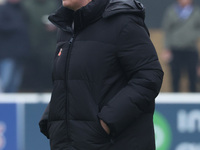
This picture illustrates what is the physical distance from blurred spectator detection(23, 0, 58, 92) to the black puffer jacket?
327cm

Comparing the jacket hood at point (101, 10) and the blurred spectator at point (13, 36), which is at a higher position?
the jacket hood at point (101, 10)

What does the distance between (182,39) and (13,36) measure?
1.85 meters

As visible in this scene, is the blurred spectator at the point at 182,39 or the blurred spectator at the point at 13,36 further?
the blurred spectator at the point at 13,36

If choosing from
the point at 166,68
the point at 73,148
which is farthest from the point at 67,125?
the point at 166,68

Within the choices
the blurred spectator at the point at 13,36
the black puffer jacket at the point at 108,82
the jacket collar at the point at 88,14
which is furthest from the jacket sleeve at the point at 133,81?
the blurred spectator at the point at 13,36

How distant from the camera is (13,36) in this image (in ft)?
21.2

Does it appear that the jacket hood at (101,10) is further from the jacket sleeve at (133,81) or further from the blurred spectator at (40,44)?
the blurred spectator at (40,44)

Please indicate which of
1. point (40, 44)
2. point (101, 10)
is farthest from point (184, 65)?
point (101, 10)

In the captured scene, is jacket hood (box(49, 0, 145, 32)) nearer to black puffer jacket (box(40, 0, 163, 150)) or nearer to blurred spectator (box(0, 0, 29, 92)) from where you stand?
black puffer jacket (box(40, 0, 163, 150))

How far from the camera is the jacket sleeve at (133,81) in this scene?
2.92m

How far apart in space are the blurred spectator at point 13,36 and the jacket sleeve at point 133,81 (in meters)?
3.56

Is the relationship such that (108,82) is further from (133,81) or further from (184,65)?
(184,65)

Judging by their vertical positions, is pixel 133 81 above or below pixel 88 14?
below

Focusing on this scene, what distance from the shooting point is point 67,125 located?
3.02 metres
